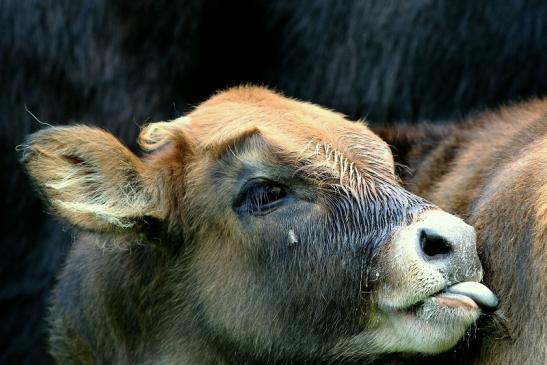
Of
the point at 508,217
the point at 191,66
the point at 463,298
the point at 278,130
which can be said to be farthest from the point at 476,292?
the point at 191,66

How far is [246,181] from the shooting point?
3.72 metres

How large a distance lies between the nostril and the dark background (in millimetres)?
2633

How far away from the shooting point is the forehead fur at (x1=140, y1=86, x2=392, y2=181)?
3.78 m

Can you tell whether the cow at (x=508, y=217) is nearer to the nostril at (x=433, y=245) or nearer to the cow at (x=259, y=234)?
the cow at (x=259, y=234)

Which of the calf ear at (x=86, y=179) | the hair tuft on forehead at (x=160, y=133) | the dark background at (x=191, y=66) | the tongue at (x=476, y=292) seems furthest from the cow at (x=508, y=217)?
the dark background at (x=191, y=66)

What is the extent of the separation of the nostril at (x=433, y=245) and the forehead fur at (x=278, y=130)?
1.58 ft

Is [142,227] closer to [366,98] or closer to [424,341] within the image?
[424,341]

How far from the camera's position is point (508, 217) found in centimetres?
362

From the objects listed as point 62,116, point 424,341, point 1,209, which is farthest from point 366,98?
point 424,341

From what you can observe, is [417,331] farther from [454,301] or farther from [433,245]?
[433,245]

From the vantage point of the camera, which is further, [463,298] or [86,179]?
[86,179]

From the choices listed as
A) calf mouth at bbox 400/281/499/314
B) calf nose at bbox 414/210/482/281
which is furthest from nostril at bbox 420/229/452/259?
calf mouth at bbox 400/281/499/314

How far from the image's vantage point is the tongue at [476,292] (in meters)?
3.38

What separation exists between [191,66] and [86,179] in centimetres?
252
